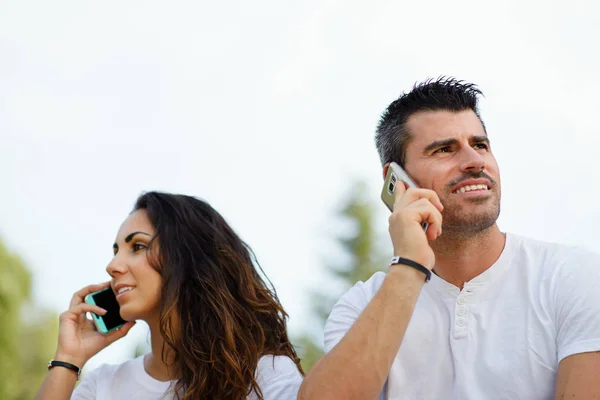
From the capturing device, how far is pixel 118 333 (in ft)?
15.2

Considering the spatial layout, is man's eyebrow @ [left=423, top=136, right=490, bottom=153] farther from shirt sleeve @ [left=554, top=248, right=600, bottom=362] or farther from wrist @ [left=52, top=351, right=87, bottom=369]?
wrist @ [left=52, top=351, right=87, bottom=369]

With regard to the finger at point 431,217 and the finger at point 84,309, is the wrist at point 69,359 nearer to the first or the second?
the finger at point 84,309

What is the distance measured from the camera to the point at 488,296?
344cm

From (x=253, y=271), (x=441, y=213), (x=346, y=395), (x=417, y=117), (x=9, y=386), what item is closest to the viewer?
(x=346, y=395)

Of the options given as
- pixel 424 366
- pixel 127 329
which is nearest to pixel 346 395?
pixel 424 366

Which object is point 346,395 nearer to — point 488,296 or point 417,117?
point 488,296

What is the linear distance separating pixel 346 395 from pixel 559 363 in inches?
32.5

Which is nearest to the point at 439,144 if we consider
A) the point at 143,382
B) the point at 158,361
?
the point at 158,361

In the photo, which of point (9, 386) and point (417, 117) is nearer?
point (417, 117)

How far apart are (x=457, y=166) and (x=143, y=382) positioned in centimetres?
208

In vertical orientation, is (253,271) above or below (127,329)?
above

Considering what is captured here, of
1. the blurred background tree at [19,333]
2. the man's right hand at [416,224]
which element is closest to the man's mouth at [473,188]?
the man's right hand at [416,224]

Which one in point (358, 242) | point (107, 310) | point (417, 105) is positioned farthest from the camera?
point (358, 242)

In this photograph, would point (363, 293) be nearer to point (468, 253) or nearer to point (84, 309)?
point (468, 253)
